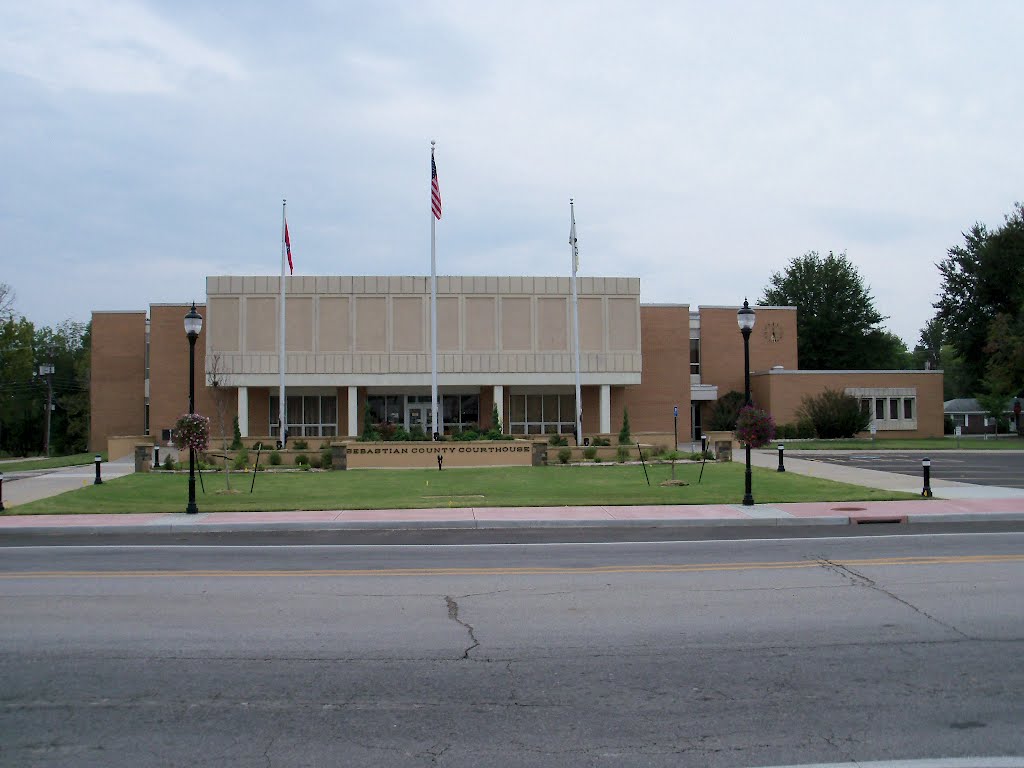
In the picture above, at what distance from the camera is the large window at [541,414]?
4838 centimetres

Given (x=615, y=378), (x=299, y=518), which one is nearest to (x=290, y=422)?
(x=615, y=378)

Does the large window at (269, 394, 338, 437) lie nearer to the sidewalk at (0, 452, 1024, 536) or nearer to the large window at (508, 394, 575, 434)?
the large window at (508, 394, 575, 434)

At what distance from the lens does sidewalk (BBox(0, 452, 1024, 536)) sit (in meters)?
16.6

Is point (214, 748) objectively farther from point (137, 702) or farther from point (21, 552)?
point (21, 552)

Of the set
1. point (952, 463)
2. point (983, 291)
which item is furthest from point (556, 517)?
point (983, 291)

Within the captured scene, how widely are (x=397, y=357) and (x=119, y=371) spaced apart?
56.2ft

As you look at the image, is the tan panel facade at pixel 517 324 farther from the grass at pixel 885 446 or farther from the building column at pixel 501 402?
the grass at pixel 885 446

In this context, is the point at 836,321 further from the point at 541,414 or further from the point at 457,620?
the point at 457,620

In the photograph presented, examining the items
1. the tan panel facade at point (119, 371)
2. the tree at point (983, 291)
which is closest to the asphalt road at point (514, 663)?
the tan panel facade at point (119, 371)

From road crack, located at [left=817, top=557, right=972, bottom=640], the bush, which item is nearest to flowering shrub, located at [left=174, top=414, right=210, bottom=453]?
road crack, located at [left=817, top=557, right=972, bottom=640]

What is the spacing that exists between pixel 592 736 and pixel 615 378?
136ft

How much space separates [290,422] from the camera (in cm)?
4784

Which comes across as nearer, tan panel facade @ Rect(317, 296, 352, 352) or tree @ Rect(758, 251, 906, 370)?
tan panel facade @ Rect(317, 296, 352, 352)

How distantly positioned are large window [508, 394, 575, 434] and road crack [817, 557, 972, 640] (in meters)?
36.3
